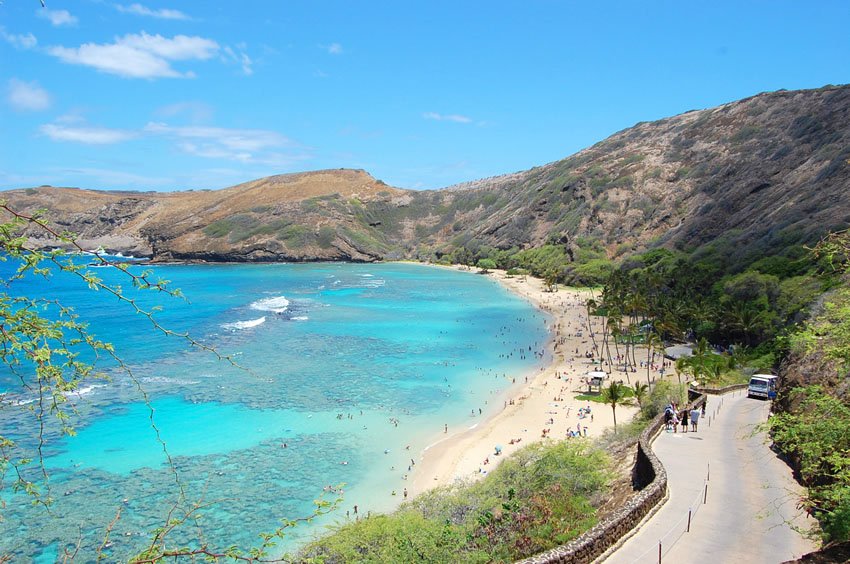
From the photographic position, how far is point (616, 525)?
44.4 ft

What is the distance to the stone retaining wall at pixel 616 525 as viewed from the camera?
40.5ft

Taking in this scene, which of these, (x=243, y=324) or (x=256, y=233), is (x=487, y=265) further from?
(x=243, y=324)

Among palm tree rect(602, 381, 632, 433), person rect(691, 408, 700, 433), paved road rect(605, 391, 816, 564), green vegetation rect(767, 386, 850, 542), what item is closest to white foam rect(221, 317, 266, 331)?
palm tree rect(602, 381, 632, 433)

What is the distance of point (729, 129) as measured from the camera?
406ft

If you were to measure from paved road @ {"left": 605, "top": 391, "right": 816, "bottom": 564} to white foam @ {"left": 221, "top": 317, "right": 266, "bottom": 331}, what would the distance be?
50.5m

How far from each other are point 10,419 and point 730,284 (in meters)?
56.5

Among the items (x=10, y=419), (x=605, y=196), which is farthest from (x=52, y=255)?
(x=605, y=196)

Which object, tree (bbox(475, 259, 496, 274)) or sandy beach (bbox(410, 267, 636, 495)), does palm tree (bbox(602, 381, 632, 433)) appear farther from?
tree (bbox(475, 259, 496, 274))

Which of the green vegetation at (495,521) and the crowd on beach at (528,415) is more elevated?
the green vegetation at (495,521)

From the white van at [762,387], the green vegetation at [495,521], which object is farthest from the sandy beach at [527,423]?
the white van at [762,387]

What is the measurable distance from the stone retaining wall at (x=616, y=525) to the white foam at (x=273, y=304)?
63.5m

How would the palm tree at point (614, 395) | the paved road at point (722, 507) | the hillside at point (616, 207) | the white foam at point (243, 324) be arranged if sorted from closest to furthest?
1. the paved road at point (722, 507)
2. the palm tree at point (614, 395)
3. the white foam at point (243, 324)
4. the hillside at point (616, 207)

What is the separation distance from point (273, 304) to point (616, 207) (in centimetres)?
7347

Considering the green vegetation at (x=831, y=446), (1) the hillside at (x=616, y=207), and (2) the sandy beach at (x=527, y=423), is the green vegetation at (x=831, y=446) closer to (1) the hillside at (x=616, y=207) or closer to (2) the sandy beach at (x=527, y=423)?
(2) the sandy beach at (x=527, y=423)
